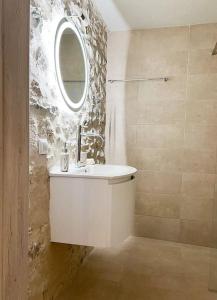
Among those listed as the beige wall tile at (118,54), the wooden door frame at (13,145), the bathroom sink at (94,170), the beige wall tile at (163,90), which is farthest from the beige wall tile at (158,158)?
the wooden door frame at (13,145)

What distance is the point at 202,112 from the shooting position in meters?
2.78

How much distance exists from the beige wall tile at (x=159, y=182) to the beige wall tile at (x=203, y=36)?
58.0 inches

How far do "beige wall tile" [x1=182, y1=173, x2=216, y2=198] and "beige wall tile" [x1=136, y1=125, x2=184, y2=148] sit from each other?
15.8 inches

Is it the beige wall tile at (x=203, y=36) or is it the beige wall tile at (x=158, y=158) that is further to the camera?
the beige wall tile at (x=158, y=158)

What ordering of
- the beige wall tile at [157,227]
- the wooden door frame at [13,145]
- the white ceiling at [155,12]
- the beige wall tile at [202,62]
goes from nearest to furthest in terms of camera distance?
the wooden door frame at [13,145] < the white ceiling at [155,12] < the beige wall tile at [202,62] < the beige wall tile at [157,227]

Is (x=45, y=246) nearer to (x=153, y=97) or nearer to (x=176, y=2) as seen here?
(x=153, y=97)

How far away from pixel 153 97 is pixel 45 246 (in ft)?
6.64

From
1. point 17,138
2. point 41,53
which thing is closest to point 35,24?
point 41,53

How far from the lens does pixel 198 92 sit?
277 cm

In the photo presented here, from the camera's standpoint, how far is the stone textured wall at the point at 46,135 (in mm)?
1493

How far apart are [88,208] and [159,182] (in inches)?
59.0

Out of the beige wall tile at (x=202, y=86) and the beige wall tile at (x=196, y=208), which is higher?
the beige wall tile at (x=202, y=86)

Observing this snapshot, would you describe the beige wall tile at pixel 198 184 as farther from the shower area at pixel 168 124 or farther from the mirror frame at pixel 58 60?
the mirror frame at pixel 58 60

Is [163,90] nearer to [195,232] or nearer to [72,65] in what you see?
[72,65]
